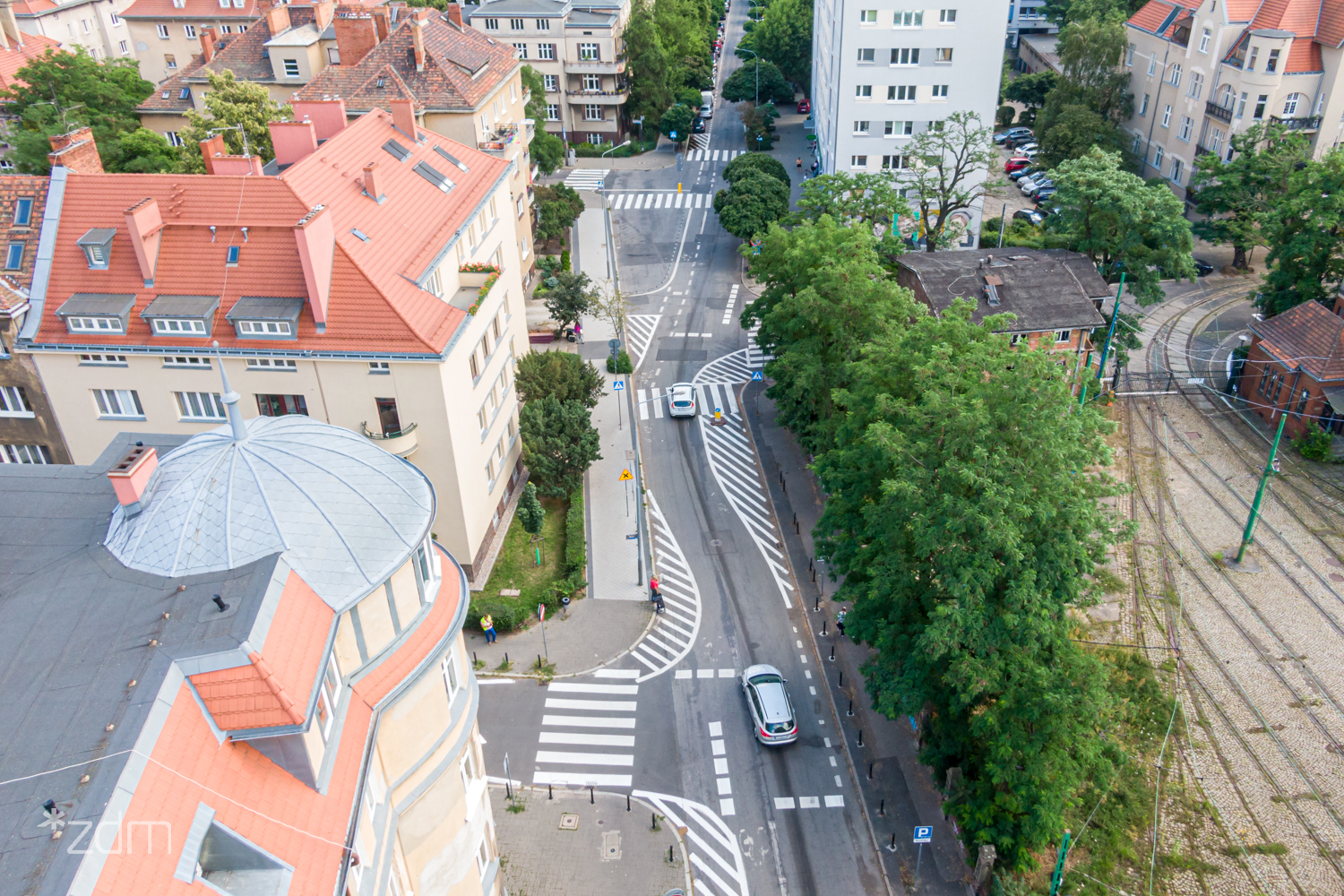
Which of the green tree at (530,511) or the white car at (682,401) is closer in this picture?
the green tree at (530,511)

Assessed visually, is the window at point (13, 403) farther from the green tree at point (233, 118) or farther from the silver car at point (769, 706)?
the silver car at point (769, 706)

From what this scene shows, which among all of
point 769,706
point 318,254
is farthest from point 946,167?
point 318,254

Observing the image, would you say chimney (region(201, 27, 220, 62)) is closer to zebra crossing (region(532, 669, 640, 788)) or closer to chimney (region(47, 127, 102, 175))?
chimney (region(47, 127, 102, 175))

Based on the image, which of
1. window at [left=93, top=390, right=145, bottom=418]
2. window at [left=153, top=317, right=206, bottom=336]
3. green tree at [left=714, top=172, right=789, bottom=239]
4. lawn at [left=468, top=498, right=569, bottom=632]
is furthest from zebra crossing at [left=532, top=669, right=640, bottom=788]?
green tree at [left=714, top=172, right=789, bottom=239]

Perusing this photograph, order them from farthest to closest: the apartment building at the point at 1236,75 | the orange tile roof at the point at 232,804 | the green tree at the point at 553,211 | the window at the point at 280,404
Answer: the green tree at the point at 553,211 → the apartment building at the point at 1236,75 → the window at the point at 280,404 → the orange tile roof at the point at 232,804

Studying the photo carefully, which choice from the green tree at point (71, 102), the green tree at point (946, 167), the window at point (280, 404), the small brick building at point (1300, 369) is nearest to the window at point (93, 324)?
the window at point (280, 404)

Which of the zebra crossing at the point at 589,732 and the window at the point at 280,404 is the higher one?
the window at the point at 280,404

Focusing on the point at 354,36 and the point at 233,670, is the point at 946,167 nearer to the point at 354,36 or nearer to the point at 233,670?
the point at 354,36

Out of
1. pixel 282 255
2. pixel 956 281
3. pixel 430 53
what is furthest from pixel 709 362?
pixel 282 255
